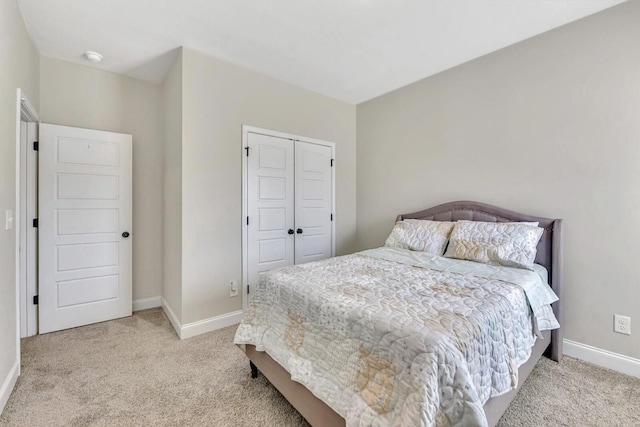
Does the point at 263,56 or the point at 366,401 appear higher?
the point at 263,56

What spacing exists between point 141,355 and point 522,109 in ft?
12.4

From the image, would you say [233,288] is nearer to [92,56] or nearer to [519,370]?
[519,370]

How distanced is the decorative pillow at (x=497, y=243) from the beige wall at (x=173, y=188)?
2.48 m

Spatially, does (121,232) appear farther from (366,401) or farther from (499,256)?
(499,256)

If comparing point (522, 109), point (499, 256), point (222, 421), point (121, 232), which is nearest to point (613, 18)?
point (522, 109)

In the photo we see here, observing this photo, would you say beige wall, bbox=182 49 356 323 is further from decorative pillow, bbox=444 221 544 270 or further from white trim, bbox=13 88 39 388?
decorative pillow, bbox=444 221 544 270

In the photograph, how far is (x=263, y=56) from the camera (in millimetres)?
2746

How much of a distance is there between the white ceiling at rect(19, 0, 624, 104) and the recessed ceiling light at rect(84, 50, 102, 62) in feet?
0.20

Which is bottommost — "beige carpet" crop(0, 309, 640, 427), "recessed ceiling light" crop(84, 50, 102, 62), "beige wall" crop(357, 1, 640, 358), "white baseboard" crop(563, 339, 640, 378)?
"beige carpet" crop(0, 309, 640, 427)

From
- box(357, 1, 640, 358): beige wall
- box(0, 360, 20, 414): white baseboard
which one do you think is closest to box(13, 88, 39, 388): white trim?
box(0, 360, 20, 414): white baseboard

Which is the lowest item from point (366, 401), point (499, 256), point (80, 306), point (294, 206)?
point (80, 306)

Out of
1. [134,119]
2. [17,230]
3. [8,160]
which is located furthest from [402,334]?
[134,119]

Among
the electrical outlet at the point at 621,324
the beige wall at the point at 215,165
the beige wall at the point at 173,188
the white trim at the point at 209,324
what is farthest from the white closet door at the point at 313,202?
the electrical outlet at the point at 621,324

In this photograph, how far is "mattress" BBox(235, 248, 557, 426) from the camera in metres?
1.01
